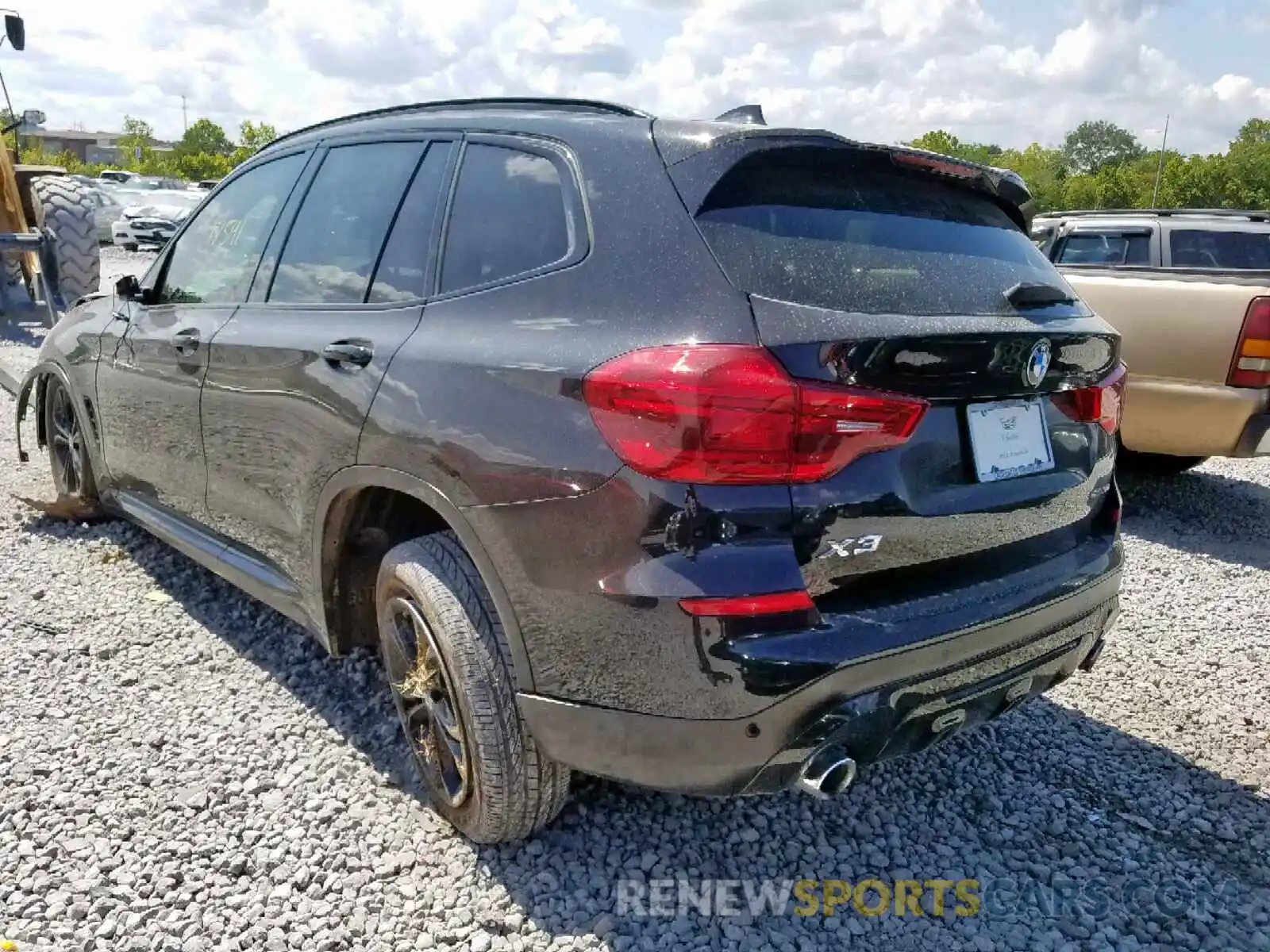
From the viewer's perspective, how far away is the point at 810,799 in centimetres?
296

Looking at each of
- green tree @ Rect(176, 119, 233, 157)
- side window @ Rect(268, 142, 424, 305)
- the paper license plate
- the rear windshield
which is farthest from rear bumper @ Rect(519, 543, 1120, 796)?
green tree @ Rect(176, 119, 233, 157)

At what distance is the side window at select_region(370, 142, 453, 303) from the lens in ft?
9.01

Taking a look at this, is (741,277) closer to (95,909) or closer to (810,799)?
(810,799)

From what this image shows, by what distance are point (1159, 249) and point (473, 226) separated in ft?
19.5

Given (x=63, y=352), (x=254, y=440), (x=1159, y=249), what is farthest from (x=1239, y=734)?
(x=63, y=352)

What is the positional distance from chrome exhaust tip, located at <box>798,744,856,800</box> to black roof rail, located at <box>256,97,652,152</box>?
4.97 feet

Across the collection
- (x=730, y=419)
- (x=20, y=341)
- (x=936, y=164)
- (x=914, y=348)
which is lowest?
(x=20, y=341)

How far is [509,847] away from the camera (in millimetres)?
2662

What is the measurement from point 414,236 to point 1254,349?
176 inches

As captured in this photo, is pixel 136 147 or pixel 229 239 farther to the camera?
pixel 136 147

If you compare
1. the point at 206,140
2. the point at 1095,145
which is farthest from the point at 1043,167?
the point at 206,140

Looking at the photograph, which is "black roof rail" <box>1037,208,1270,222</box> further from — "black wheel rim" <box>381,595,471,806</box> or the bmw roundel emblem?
"black wheel rim" <box>381,595,471,806</box>

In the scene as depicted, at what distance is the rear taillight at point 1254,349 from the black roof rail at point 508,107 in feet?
13.5

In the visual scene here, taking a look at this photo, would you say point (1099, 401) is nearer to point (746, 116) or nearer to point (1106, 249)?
point (746, 116)
